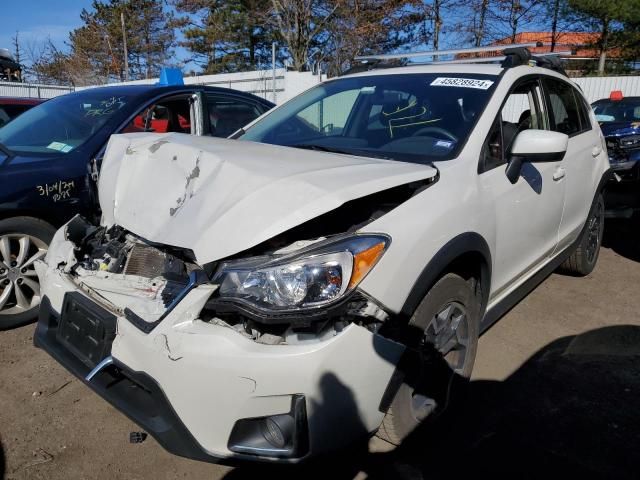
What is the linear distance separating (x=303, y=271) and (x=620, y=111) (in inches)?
422

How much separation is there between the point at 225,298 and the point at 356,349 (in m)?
0.49

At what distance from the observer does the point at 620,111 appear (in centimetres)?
1020

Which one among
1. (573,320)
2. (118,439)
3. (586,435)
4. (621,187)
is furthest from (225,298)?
(621,187)

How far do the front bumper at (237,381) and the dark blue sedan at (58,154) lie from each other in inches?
72.5

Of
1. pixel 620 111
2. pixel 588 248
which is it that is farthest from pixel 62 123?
pixel 620 111

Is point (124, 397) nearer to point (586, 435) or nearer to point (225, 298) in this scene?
point (225, 298)

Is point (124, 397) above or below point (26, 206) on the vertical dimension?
below

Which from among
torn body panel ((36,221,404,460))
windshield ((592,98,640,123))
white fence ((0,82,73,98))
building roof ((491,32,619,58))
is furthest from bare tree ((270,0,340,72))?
torn body panel ((36,221,404,460))

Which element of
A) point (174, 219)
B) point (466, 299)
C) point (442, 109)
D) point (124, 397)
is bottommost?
point (124, 397)

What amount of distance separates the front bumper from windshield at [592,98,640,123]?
10.0m

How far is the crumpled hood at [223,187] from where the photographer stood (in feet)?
6.11

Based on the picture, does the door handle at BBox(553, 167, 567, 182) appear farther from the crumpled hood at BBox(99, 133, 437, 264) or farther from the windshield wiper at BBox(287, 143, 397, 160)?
the crumpled hood at BBox(99, 133, 437, 264)

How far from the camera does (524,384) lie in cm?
294

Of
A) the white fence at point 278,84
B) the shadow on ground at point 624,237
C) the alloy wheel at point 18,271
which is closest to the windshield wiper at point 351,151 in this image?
the alloy wheel at point 18,271
